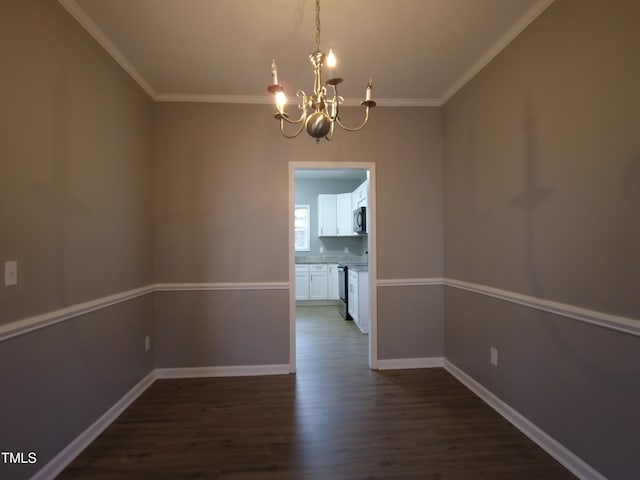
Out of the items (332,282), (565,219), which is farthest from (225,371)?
(332,282)

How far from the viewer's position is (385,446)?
1.95 meters

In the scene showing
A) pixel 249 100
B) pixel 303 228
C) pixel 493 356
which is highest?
pixel 249 100

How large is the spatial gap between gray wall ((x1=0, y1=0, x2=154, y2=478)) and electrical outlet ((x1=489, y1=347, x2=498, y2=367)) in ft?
9.41

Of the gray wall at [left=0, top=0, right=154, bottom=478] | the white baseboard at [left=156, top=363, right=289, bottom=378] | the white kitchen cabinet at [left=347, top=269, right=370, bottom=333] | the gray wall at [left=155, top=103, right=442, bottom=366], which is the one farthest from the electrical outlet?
the gray wall at [left=0, top=0, right=154, bottom=478]

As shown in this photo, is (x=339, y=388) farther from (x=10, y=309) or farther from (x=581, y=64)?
(x=581, y=64)

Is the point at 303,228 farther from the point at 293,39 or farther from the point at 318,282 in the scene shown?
the point at 293,39

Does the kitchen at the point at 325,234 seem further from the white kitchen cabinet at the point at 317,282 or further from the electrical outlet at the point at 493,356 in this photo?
the electrical outlet at the point at 493,356

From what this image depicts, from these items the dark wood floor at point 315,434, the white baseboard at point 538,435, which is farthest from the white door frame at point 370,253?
the white baseboard at point 538,435

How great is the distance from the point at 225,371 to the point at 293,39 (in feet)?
9.59

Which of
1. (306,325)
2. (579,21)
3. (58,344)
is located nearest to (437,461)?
(58,344)

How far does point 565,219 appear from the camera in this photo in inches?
68.4

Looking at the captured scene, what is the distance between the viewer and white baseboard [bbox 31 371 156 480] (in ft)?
5.45

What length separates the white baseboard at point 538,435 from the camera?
165 centimetres

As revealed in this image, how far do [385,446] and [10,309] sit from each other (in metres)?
2.18
